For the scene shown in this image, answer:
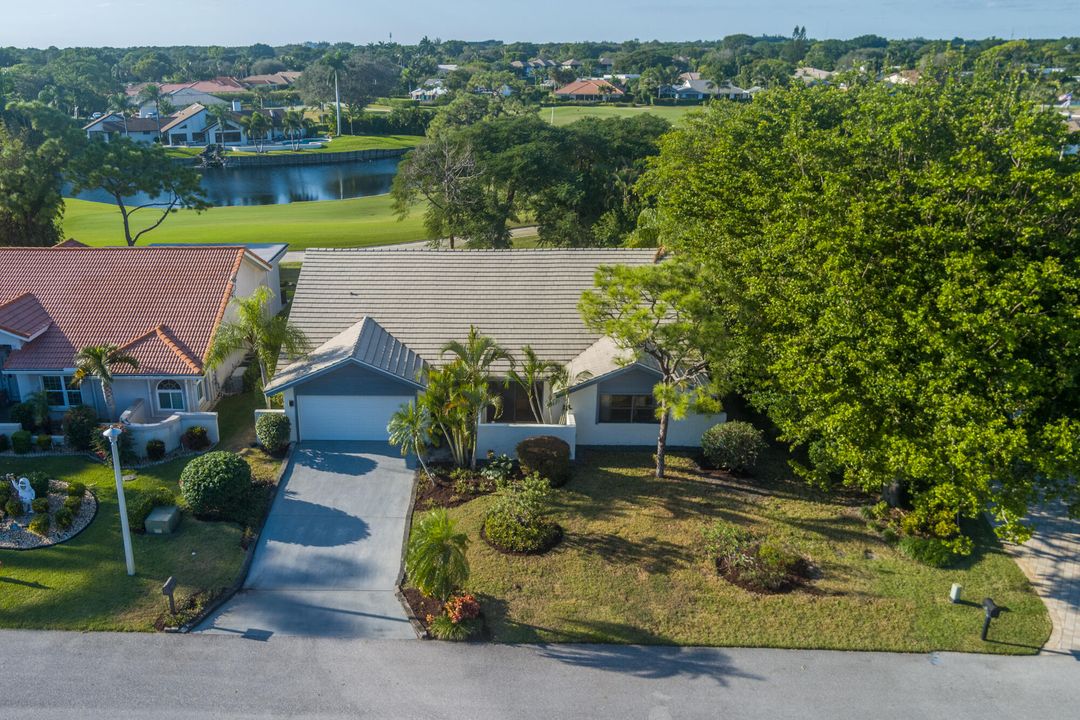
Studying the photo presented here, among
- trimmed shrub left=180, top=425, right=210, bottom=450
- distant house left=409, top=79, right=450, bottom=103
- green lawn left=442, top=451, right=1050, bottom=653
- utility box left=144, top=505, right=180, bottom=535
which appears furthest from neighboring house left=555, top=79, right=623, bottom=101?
utility box left=144, top=505, right=180, bottom=535

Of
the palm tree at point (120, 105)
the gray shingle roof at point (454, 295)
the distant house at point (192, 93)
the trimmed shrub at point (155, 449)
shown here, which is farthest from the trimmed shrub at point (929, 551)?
the distant house at point (192, 93)

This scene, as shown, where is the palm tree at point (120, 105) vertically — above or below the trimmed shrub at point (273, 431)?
above

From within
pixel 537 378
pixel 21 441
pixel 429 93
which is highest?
pixel 429 93

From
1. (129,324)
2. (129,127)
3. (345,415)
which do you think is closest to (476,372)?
(345,415)

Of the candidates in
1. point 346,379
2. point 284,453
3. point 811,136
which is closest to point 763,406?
point 811,136

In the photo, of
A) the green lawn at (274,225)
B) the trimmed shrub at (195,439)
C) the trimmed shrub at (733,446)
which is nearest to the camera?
the trimmed shrub at (733,446)

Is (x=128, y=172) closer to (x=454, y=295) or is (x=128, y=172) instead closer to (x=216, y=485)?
(x=454, y=295)

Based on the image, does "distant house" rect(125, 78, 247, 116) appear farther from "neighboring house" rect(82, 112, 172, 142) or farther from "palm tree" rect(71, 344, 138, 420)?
"palm tree" rect(71, 344, 138, 420)

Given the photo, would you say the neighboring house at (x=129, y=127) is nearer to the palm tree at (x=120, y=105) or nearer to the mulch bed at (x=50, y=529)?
the palm tree at (x=120, y=105)
